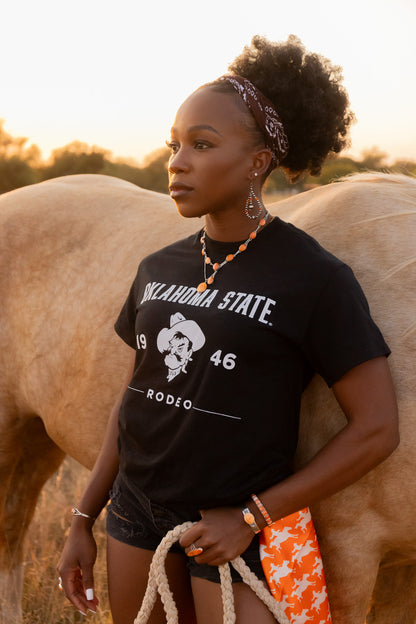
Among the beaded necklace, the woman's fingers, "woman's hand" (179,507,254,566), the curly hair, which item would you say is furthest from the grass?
the curly hair

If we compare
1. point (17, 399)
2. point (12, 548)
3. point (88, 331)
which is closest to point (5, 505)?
point (12, 548)

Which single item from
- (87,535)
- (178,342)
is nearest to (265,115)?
(178,342)

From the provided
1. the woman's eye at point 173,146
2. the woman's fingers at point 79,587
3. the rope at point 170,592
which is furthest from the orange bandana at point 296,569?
the woman's eye at point 173,146

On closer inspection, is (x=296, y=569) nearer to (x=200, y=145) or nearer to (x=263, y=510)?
(x=263, y=510)

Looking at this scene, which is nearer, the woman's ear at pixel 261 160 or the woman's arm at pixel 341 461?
the woman's arm at pixel 341 461

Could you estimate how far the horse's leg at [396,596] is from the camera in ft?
5.87

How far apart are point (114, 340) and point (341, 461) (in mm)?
1064

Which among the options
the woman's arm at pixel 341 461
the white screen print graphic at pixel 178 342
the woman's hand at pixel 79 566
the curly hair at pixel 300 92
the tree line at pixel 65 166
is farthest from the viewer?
the tree line at pixel 65 166

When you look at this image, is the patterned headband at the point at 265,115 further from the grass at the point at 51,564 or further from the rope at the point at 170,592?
the grass at the point at 51,564

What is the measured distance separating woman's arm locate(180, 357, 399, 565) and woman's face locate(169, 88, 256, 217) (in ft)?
1.64

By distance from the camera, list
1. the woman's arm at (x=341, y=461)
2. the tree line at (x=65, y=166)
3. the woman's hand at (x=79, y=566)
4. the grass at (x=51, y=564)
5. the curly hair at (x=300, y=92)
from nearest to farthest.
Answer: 1. the woman's arm at (x=341, y=461)
2. the curly hair at (x=300, y=92)
3. the woman's hand at (x=79, y=566)
4. the grass at (x=51, y=564)
5. the tree line at (x=65, y=166)

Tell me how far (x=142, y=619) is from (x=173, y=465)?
37 cm

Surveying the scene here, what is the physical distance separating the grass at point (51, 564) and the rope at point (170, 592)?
1.48 metres

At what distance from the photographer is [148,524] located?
151 centimetres
